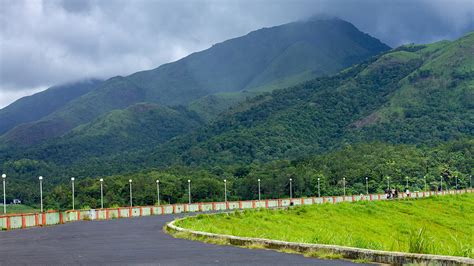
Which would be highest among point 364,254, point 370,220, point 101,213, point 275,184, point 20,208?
point 275,184

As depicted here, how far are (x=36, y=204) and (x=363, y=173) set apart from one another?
8234 centimetres

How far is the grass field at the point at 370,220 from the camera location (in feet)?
183

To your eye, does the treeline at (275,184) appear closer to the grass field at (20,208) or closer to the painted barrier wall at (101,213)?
the grass field at (20,208)

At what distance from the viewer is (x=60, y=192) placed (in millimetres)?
171125

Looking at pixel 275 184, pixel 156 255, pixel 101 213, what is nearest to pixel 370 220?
pixel 101 213

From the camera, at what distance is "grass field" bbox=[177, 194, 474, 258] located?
55844 millimetres

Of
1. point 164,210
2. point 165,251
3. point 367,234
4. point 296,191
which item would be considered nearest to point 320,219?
point 367,234

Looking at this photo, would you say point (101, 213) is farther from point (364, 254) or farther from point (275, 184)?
point (275, 184)

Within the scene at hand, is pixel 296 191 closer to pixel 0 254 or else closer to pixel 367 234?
pixel 367 234

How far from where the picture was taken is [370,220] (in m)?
78.0

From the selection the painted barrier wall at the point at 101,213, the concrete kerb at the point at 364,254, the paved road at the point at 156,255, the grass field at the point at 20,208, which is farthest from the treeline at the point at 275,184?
the concrete kerb at the point at 364,254

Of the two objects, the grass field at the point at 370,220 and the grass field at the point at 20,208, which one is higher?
the grass field at the point at 20,208

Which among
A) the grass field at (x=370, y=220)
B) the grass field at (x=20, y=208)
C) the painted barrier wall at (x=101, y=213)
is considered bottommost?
the grass field at (x=370, y=220)

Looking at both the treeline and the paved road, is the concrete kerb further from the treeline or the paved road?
the treeline
